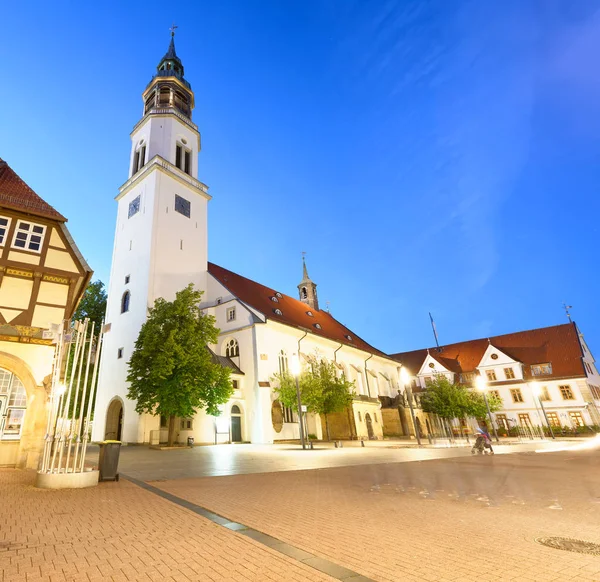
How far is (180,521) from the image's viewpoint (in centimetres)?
522

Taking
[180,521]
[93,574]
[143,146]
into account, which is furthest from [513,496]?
[143,146]

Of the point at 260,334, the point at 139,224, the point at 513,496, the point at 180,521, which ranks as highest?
the point at 139,224

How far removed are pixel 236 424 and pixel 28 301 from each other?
17.7 m

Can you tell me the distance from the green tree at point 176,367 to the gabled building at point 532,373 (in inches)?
1082

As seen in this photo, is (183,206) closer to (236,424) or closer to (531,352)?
(236,424)

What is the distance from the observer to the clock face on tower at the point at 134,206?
111 feet

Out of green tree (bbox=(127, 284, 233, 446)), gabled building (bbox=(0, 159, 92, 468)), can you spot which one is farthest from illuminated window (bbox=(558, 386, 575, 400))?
gabled building (bbox=(0, 159, 92, 468))

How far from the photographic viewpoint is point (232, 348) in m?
31.0

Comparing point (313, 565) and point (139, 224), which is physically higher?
point (139, 224)

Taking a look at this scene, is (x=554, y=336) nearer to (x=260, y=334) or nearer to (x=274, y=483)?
(x=260, y=334)

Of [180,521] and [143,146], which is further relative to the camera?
[143,146]

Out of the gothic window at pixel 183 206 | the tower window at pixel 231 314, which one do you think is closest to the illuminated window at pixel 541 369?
the tower window at pixel 231 314

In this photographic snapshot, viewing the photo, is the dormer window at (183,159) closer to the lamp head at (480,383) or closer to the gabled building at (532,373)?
the lamp head at (480,383)

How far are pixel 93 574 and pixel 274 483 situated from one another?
→ 19.1 feet
